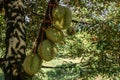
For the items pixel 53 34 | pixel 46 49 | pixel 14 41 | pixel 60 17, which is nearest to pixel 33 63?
pixel 46 49

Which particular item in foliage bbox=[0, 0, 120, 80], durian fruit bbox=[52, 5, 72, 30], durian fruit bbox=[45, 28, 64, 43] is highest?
durian fruit bbox=[52, 5, 72, 30]

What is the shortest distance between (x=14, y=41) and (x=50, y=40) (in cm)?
87

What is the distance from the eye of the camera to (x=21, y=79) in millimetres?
2793

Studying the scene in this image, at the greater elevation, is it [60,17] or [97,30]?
[60,17]

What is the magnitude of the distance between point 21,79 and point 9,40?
0.41 metres

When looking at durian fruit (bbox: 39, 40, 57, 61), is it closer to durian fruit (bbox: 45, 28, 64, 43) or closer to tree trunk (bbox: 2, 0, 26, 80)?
durian fruit (bbox: 45, 28, 64, 43)

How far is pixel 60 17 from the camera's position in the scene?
7.09 feet

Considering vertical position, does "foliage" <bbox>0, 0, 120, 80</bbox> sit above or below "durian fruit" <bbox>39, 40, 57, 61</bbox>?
below

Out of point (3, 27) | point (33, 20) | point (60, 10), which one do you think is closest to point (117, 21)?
point (33, 20)

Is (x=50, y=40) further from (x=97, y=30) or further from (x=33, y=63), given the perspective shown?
(x=97, y=30)

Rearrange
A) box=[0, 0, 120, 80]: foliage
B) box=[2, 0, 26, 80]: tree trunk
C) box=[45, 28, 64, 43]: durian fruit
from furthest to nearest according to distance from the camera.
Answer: box=[0, 0, 120, 80]: foliage, box=[2, 0, 26, 80]: tree trunk, box=[45, 28, 64, 43]: durian fruit

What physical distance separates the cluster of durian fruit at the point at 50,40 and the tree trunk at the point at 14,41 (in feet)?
1.97

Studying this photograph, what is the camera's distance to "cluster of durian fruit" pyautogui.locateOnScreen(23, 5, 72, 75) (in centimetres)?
209

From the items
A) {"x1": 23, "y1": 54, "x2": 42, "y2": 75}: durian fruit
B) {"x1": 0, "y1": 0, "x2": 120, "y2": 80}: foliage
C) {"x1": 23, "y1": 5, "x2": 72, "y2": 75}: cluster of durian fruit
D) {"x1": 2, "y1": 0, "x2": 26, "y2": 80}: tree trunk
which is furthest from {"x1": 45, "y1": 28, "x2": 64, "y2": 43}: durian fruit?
{"x1": 0, "y1": 0, "x2": 120, "y2": 80}: foliage
